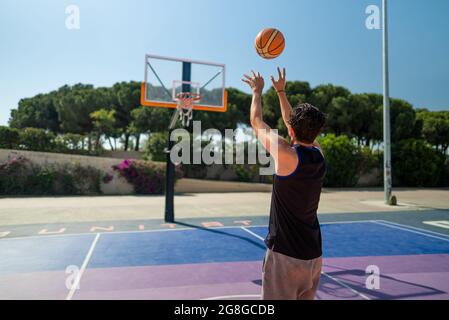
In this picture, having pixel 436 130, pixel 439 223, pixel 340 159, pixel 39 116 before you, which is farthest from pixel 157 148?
pixel 436 130

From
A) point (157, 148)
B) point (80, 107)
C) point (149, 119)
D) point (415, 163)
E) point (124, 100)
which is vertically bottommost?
point (415, 163)

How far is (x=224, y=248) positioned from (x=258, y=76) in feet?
18.0

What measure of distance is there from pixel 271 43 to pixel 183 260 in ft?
14.1

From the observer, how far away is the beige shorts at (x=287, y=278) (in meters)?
2.42

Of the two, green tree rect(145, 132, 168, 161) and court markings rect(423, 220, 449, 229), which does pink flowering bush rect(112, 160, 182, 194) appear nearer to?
green tree rect(145, 132, 168, 161)

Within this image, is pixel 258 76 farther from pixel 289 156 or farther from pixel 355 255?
pixel 355 255

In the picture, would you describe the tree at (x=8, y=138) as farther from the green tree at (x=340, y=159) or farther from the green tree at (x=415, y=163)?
the green tree at (x=415, y=163)

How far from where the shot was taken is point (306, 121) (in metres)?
2.43

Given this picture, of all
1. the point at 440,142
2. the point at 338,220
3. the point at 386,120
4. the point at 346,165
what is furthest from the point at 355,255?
the point at 440,142

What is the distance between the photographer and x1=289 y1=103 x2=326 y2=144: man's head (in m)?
2.43

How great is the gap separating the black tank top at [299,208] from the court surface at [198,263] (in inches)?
101

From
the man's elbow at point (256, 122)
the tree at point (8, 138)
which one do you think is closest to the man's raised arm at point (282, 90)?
the man's elbow at point (256, 122)

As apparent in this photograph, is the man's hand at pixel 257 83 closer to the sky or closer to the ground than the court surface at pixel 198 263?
closer to the sky

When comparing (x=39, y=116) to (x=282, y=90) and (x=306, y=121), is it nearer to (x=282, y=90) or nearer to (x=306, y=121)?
(x=282, y=90)
